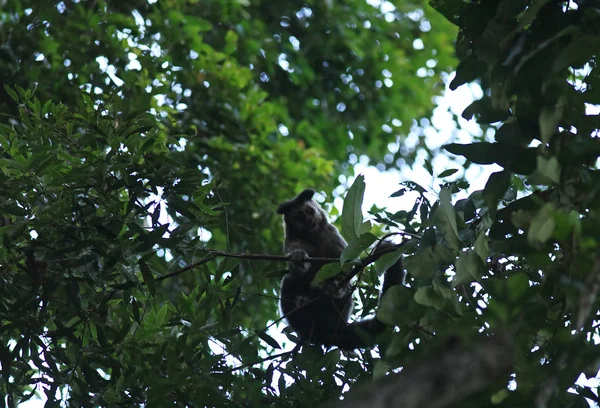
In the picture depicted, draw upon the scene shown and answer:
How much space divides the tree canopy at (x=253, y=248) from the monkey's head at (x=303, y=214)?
0.52 metres

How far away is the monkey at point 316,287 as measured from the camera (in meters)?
5.15

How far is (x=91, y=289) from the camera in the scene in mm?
4609

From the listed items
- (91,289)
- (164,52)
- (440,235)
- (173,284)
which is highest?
(164,52)

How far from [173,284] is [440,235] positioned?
5736 mm

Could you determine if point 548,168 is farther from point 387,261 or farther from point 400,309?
point 387,261

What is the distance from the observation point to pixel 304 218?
305 inches

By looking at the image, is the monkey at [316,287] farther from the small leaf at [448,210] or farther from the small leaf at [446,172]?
the small leaf at [448,210]

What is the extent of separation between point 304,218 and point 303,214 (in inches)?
1.7

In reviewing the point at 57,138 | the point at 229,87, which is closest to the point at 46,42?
the point at 229,87

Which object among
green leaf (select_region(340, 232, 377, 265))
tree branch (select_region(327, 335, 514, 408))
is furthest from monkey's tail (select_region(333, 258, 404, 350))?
tree branch (select_region(327, 335, 514, 408))

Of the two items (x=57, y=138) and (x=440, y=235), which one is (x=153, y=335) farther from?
(x=440, y=235)

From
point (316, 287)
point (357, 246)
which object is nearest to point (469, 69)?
point (357, 246)

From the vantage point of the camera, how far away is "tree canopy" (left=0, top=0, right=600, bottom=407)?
2.53 meters

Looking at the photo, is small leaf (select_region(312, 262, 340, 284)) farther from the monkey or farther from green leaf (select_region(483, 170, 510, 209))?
green leaf (select_region(483, 170, 510, 209))
